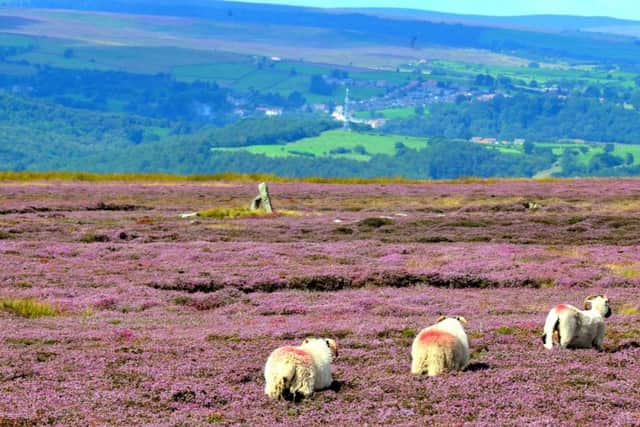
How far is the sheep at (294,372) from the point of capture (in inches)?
671

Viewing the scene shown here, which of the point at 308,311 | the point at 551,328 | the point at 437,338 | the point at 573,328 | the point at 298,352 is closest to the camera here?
the point at 298,352

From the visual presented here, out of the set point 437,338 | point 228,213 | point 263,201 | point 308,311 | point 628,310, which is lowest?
point 228,213

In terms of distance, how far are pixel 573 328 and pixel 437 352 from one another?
11.3ft

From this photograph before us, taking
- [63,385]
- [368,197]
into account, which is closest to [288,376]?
[63,385]

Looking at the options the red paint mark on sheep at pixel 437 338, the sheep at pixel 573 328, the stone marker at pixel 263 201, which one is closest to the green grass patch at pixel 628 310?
the sheep at pixel 573 328

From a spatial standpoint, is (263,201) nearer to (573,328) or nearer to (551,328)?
(551,328)

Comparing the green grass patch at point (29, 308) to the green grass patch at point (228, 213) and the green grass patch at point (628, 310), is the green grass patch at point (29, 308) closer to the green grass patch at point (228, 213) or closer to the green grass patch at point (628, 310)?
the green grass patch at point (628, 310)

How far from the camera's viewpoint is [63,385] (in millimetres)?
18188

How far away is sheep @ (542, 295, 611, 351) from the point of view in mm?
20391

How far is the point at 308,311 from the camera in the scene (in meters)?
27.0

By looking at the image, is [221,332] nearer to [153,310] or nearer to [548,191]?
[153,310]

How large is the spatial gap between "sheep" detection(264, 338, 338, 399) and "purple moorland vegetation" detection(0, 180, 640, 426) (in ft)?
0.87

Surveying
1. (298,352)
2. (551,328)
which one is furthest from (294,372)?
(551,328)

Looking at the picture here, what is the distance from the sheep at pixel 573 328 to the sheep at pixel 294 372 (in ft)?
17.8
